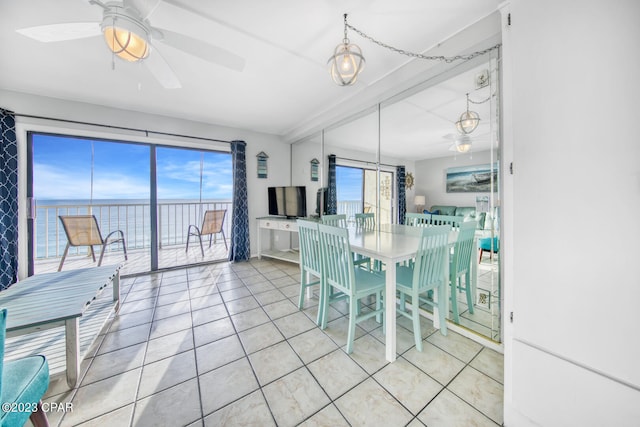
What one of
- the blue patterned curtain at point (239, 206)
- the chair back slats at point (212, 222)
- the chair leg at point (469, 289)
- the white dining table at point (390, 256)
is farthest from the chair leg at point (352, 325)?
the chair back slats at point (212, 222)

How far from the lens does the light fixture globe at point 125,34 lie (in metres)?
1.28

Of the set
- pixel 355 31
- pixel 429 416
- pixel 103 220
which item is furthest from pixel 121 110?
pixel 429 416

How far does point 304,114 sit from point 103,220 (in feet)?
14.5

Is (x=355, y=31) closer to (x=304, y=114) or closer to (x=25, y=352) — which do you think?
(x=304, y=114)

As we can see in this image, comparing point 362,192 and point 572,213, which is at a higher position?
point 362,192

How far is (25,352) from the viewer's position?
1542 mm

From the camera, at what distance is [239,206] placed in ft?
13.3

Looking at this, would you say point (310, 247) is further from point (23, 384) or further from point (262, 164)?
point (262, 164)

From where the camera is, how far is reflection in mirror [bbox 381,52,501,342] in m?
1.74

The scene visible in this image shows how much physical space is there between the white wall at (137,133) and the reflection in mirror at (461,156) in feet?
8.06

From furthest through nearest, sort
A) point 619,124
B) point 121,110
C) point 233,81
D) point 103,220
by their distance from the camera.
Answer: point 103,220, point 121,110, point 233,81, point 619,124

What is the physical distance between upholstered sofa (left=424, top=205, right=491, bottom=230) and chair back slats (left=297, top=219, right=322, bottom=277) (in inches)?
57.3

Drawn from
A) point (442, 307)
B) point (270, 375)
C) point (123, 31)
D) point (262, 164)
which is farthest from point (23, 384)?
point (262, 164)

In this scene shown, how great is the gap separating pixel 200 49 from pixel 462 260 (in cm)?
277
